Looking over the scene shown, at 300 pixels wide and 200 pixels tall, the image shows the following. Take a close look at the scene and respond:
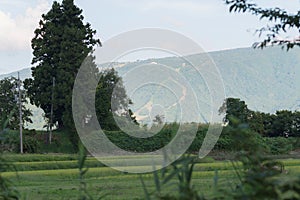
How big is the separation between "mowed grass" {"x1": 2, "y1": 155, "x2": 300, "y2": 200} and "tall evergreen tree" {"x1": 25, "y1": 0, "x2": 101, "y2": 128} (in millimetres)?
11245

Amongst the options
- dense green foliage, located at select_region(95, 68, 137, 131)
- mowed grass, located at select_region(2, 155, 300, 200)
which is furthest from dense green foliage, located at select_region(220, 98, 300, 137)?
mowed grass, located at select_region(2, 155, 300, 200)

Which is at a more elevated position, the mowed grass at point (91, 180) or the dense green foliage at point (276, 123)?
the dense green foliage at point (276, 123)

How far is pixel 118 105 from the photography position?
5091 centimetres

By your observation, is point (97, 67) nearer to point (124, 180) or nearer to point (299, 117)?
point (299, 117)

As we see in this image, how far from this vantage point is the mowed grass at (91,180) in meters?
17.3

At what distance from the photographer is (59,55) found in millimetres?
53812

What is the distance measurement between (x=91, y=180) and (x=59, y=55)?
29971 millimetres

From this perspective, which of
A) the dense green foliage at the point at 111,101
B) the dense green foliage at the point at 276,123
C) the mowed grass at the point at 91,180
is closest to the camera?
the mowed grass at the point at 91,180

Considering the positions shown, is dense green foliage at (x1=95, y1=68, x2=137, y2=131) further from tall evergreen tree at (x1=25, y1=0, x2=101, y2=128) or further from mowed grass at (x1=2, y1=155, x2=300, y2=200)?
mowed grass at (x1=2, y1=155, x2=300, y2=200)

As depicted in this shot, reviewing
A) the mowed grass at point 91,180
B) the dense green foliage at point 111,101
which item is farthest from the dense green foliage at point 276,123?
the mowed grass at point 91,180

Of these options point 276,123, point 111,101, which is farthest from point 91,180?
point 276,123

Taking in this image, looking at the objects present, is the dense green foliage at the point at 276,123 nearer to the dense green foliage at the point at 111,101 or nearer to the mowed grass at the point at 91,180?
the dense green foliage at the point at 111,101

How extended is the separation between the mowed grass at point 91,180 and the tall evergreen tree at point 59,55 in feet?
36.9

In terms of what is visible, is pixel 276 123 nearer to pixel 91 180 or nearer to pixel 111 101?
pixel 111 101
